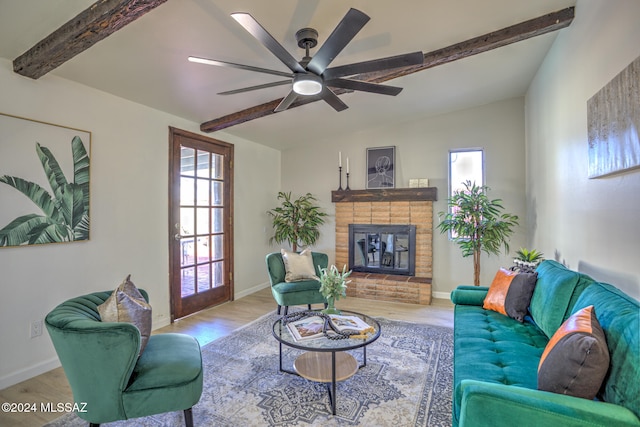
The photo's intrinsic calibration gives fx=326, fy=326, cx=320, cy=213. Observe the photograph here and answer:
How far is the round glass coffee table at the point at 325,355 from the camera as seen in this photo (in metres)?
2.13

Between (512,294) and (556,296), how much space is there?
20.5 inches

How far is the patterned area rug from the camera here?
2047 millimetres

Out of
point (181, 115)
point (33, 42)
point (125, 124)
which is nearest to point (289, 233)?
point (181, 115)

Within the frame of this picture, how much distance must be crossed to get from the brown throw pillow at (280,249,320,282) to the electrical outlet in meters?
2.27

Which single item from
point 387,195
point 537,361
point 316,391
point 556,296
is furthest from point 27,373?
point 387,195

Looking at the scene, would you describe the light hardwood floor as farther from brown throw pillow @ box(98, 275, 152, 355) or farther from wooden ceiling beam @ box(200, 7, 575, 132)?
wooden ceiling beam @ box(200, 7, 575, 132)

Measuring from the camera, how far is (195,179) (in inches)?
165

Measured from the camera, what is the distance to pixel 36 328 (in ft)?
8.65

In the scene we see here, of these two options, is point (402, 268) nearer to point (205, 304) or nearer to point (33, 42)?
point (205, 304)

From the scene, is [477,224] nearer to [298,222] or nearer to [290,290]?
[290,290]

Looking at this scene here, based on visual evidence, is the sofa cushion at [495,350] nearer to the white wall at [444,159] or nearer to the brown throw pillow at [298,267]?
the brown throw pillow at [298,267]

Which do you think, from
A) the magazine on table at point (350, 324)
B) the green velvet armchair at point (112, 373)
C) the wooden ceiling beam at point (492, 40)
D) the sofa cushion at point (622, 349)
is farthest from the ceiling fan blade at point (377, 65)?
the green velvet armchair at point (112, 373)

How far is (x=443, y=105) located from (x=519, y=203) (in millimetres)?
1717

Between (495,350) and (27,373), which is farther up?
(495,350)
